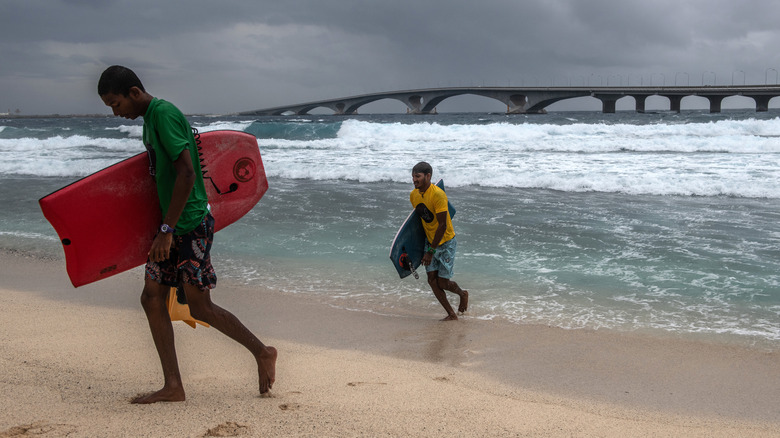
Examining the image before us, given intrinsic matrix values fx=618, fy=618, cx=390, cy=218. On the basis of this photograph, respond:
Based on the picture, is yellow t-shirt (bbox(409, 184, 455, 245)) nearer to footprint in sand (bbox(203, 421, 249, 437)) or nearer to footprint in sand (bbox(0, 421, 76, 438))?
footprint in sand (bbox(203, 421, 249, 437))

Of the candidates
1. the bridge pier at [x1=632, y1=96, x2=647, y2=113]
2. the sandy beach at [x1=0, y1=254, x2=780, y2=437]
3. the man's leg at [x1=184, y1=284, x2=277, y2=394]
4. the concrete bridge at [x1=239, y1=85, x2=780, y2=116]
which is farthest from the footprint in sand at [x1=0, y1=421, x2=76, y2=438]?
the bridge pier at [x1=632, y1=96, x2=647, y2=113]

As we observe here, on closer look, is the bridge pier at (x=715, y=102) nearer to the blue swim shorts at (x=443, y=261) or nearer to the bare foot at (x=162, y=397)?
the blue swim shorts at (x=443, y=261)

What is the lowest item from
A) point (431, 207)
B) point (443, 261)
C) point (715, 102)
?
point (443, 261)

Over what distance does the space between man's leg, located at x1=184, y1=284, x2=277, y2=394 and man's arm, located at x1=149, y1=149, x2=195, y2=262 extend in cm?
22

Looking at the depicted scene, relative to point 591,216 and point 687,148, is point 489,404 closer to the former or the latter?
point 591,216

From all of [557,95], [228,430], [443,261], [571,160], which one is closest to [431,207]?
[443,261]

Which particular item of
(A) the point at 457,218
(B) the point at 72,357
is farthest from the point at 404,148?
(B) the point at 72,357

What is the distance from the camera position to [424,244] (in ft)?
16.6

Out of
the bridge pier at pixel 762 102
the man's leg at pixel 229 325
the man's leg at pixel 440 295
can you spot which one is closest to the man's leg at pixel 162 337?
the man's leg at pixel 229 325

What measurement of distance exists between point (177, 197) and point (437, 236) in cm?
250

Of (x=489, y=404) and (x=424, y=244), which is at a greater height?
(x=424, y=244)

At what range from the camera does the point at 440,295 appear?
15.4 feet

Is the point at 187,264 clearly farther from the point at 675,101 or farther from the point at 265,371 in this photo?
the point at 675,101

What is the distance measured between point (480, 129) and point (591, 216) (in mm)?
20231
